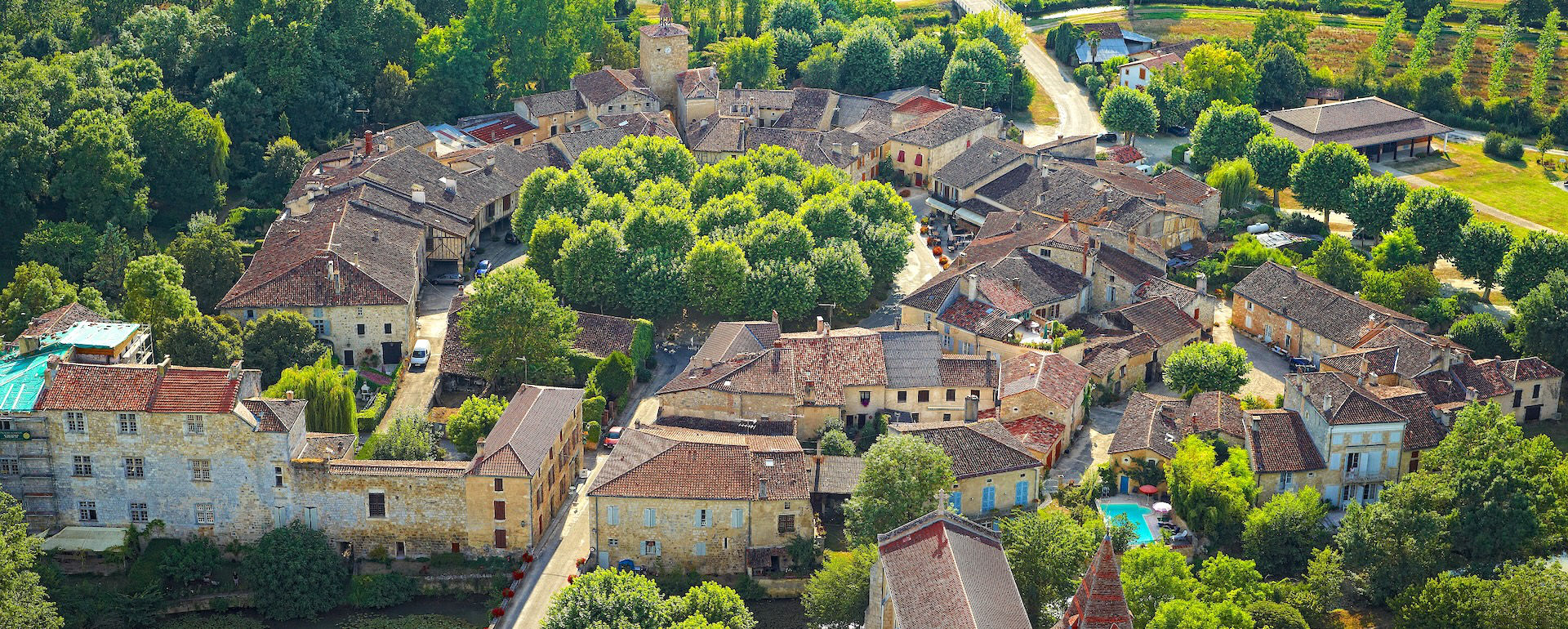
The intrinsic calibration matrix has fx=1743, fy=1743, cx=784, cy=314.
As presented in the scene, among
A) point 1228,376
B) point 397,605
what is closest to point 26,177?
point 397,605

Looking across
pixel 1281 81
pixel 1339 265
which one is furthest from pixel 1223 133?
pixel 1339 265

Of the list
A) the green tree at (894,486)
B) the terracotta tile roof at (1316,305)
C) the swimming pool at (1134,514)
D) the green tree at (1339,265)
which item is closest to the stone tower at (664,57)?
the terracotta tile roof at (1316,305)

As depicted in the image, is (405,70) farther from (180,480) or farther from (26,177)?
(180,480)

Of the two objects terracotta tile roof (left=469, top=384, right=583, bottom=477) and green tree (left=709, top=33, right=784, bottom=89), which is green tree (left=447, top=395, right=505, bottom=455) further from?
green tree (left=709, top=33, right=784, bottom=89)

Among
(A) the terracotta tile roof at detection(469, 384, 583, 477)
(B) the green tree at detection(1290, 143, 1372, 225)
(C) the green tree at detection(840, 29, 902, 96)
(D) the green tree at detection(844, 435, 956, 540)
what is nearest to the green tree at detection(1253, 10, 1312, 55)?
(C) the green tree at detection(840, 29, 902, 96)

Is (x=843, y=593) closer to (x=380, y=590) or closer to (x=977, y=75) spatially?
(x=380, y=590)
